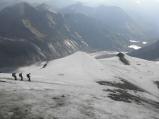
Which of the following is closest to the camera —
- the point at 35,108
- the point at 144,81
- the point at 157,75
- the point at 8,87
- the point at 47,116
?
the point at 47,116

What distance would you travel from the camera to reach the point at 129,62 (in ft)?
389

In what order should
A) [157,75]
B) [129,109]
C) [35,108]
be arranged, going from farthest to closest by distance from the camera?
1. [157,75]
2. [129,109]
3. [35,108]

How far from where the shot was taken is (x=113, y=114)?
108 feet

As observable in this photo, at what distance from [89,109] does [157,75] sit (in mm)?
66724

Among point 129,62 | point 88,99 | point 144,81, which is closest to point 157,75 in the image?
point 144,81

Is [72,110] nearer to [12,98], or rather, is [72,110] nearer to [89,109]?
[89,109]

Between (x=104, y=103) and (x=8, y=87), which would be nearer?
(x=104, y=103)

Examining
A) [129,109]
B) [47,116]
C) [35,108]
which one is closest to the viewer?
[47,116]

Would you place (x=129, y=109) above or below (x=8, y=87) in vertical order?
below

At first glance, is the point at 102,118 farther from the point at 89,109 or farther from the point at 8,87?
the point at 8,87

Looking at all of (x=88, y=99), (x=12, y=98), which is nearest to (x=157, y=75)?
(x=88, y=99)

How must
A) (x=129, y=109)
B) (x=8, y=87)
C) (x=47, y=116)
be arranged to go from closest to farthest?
(x=47, y=116) < (x=129, y=109) < (x=8, y=87)

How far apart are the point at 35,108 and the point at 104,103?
9.62 meters

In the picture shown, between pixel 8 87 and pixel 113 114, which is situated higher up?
pixel 8 87
